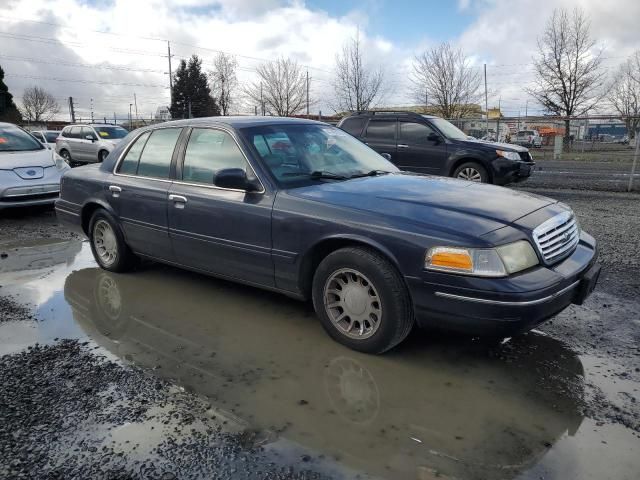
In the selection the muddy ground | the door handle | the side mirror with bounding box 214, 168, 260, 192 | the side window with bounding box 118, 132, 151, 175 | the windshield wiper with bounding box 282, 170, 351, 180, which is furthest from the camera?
the side window with bounding box 118, 132, 151, 175

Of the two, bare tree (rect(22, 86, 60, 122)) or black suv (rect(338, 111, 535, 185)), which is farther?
bare tree (rect(22, 86, 60, 122))

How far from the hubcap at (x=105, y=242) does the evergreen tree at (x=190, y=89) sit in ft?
185

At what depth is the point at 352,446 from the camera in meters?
2.53

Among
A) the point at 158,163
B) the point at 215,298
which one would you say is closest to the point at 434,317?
the point at 215,298

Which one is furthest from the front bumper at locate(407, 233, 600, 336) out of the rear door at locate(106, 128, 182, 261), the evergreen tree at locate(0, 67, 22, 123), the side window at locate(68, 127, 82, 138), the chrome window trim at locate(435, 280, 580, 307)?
the evergreen tree at locate(0, 67, 22, 123)

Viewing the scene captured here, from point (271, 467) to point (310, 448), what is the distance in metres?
0.23

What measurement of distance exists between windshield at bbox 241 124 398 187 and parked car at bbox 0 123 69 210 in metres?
5.57

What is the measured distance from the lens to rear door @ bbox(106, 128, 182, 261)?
462 centimetres

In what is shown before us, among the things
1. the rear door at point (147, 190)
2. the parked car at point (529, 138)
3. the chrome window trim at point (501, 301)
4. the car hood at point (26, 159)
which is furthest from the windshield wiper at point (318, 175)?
the parked car at point (529, 138)

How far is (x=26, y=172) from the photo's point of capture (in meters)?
8.20

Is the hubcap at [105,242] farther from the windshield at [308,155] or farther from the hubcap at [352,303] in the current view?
the hubcap at [352,303]

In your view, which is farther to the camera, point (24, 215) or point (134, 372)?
point (24, 215)

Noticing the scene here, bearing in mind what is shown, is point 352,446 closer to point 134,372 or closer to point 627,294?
point 134,372

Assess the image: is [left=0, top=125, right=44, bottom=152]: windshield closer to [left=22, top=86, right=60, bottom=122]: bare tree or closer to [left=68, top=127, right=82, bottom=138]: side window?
[left=68, top=127, right=82, bottom=138]: side window
